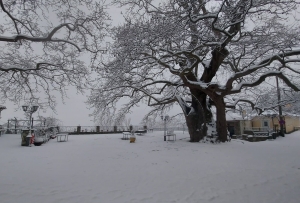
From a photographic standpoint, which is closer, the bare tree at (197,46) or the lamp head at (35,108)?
the bare tree at (197,46)

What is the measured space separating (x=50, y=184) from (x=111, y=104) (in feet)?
32.0

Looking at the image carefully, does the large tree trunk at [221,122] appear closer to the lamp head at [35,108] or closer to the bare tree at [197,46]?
the bare tree at [197,46]

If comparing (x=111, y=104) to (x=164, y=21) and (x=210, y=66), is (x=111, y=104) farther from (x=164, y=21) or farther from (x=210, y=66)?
(x=164, y=21)

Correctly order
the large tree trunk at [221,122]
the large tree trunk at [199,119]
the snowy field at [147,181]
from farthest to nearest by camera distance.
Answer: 1. the large tree trunk at [199,119]
2. the large tree trunk at [221,122]
3. the snowy field at [147,181]

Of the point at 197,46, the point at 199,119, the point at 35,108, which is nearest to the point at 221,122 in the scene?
the point at 199,119

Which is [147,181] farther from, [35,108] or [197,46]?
[35,108]

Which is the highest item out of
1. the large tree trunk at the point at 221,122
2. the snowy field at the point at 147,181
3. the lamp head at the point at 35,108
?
the lamp head at the point at 35,108

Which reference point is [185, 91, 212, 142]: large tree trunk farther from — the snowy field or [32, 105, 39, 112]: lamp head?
[32, 105, 39, 112]: lamp head

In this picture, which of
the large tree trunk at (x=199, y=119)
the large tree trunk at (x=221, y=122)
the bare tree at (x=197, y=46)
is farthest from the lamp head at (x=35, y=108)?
the large tree trunk at (x=221, y=122)

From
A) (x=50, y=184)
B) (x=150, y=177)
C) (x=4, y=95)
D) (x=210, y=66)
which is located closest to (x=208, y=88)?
(x=210, y=66)

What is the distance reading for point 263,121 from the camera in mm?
34344

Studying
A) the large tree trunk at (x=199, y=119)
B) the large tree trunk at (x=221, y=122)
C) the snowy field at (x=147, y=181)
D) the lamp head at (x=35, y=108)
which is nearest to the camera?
the snowy field at (x=147, y=181)

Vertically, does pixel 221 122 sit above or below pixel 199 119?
below

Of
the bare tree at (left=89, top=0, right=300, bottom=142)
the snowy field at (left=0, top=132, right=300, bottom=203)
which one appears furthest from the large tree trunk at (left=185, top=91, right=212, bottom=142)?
the snowy field at (left=0, top=132, right=300, bottom=203)
